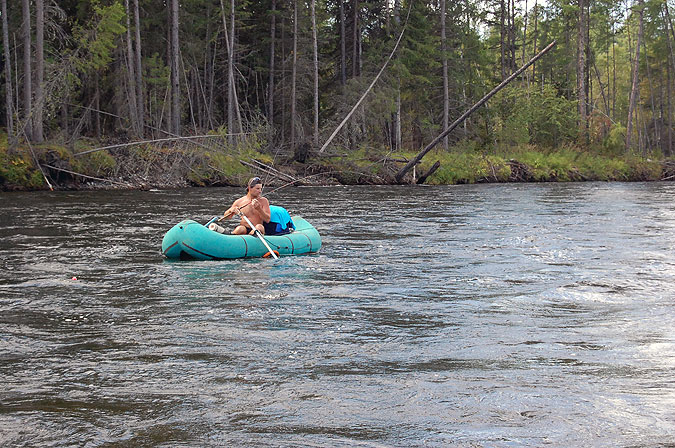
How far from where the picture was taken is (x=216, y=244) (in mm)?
Result: 10891

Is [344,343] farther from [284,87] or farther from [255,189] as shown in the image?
[284,87]

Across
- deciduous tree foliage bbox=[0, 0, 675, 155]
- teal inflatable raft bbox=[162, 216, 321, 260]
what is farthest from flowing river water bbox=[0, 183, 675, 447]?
deciduous tree foliage bbox=[0, 0, 675, 155]

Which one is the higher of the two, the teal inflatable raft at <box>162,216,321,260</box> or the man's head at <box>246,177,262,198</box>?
the man's head at <box>246,177,262,198</box>

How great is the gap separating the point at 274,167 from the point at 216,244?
56.9ft

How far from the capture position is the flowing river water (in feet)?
14.7

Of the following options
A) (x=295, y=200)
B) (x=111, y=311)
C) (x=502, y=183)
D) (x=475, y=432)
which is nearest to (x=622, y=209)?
(x=295, y=200)

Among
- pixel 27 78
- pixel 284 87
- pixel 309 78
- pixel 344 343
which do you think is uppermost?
pixel 309 78

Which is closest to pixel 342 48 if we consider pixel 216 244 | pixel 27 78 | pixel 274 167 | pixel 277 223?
pixel 274 167

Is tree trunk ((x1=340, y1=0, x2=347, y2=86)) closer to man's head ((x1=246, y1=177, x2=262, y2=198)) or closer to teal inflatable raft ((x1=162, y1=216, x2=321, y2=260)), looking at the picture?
man's head ((x1=246, y1=177, x2=262, y2=198))

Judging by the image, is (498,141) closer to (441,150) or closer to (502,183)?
(441,150)

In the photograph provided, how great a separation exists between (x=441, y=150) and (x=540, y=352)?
97.0 feet

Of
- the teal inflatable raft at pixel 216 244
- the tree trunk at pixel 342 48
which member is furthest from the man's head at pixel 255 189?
the tree trunk at pixel 342 48

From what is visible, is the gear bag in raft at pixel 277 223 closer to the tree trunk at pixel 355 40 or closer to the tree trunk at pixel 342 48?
the tree trunk at pixel 355 40

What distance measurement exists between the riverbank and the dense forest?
0.10 metres
